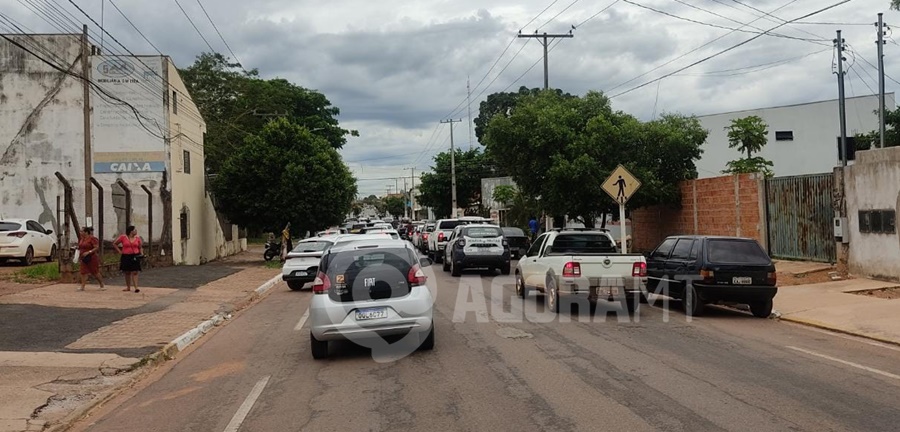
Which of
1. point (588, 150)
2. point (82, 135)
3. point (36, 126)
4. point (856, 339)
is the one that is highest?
point (36, 126)

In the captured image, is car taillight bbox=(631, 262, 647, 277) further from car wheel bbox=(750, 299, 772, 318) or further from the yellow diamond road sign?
the yellow diamond road sign

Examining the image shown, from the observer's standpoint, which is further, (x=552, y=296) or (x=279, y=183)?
(x=279, y=183)

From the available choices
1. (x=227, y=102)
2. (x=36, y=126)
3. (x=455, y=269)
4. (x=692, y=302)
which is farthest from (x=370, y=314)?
(x=227, y=102)

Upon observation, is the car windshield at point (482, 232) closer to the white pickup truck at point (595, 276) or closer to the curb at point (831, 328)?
the white pickup truck at point (595, 276)

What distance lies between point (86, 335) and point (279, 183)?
2115 cm

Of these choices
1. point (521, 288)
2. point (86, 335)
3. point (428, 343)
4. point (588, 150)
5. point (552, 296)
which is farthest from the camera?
point (588, 150)

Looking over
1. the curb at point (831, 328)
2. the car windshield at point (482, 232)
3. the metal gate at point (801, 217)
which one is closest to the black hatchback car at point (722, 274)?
the curb at point (831, 328)

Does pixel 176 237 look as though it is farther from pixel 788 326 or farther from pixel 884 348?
pixel 884 348

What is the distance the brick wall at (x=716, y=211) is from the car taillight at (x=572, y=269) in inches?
390

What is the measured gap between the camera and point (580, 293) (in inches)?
553

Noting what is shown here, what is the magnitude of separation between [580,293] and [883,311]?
17.6ft

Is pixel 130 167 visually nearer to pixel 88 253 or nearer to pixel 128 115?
pixel 128 115


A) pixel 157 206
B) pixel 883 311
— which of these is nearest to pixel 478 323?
pixel 883 311

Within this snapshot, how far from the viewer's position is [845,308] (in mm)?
14016
